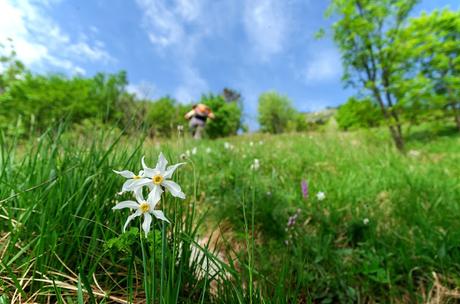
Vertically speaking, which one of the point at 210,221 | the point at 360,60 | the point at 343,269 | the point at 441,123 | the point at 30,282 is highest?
the point at 360,60

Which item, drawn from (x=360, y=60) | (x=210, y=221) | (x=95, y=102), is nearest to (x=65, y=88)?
(x=95, y=102)

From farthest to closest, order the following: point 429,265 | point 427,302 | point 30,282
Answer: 1. point 429,265
2. point 427,302
3. point 30,282

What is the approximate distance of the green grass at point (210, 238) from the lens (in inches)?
27.0

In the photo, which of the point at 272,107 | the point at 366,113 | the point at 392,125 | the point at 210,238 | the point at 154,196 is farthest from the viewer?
the point at 272,107

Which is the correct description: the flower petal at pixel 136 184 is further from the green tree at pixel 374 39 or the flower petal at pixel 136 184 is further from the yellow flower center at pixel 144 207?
the green tree at pixel 374 39

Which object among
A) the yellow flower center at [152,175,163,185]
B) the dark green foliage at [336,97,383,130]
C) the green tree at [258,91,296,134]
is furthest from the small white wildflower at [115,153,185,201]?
the green tree at [258,91,296,134]

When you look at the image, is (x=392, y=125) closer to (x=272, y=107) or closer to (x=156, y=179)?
(x=156, y=179)

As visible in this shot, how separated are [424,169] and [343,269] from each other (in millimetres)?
3333

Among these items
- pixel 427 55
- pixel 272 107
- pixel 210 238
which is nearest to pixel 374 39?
pixel 427 55

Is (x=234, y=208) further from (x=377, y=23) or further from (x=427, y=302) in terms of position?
(x=377, y=23)

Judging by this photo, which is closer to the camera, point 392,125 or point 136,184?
point 136,184

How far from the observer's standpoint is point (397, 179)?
113 inches

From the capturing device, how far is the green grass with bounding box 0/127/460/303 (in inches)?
27.0

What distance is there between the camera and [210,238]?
0.75 m
